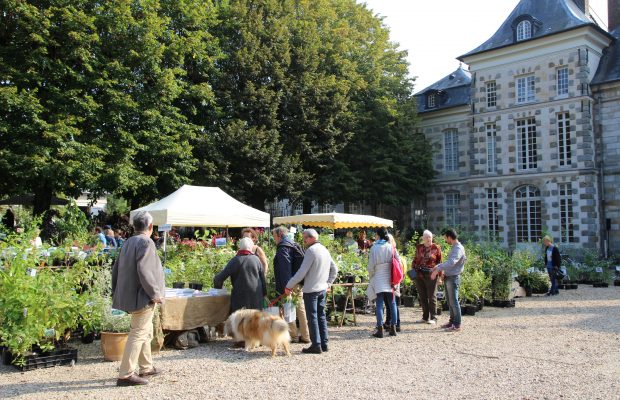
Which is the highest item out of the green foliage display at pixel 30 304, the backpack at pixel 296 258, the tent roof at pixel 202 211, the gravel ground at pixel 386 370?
the tent roof at pixel 202 211

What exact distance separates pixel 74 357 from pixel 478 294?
310 inches

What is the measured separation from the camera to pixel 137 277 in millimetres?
5605

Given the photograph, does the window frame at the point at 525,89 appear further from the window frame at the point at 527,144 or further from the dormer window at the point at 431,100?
the dormer window at the point at 431,100

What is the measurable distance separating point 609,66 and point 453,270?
22.3 metres

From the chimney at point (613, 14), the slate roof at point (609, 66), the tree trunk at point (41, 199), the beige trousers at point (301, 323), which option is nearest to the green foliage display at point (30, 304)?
the beige trousers at point (301, 323)

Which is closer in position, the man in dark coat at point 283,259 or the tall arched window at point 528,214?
the man in dark coat at point 283,259

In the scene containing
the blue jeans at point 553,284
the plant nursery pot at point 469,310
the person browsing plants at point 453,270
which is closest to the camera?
the person browsing plants at point 453,270

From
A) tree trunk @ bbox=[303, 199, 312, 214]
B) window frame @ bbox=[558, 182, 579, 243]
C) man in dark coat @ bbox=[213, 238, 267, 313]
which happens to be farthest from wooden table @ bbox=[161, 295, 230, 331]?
window frame @ bbox=[558, 182, 579, 243]

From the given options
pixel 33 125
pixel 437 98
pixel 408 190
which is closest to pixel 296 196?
pixel 408 190

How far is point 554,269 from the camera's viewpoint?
14.3 meters

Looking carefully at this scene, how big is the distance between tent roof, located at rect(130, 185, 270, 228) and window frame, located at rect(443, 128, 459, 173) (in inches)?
860

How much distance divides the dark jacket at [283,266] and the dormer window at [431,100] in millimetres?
27311

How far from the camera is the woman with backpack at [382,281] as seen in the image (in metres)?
8.34

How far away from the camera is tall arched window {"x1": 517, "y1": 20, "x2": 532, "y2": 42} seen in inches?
1057
